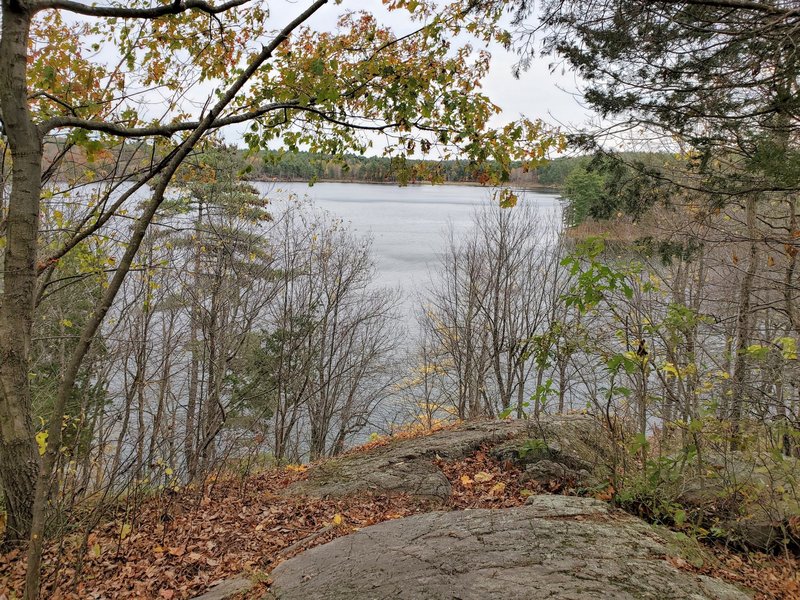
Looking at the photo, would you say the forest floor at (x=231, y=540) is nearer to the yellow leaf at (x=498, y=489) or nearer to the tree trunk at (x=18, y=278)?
the yellow leaf at (x=498, y=489)

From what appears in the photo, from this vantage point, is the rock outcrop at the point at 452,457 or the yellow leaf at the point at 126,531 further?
the rock outcrop at the point at 452,457

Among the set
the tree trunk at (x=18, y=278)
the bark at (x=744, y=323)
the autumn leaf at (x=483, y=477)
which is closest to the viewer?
the tree trunk at (x=18, y=278)

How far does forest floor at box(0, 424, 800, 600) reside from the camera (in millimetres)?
3327

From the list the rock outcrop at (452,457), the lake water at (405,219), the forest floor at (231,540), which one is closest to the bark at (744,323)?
the rock outcrop at (452,457)

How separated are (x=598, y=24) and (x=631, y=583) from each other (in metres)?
5.76

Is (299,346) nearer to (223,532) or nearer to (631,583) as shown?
(223,532)

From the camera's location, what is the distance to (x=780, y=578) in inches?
120

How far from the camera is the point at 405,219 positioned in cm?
4884

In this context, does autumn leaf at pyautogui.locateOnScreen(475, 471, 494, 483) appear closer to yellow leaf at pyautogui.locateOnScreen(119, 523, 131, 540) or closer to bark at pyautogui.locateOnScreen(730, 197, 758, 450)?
bark at pyautogui.locateOnScreen(730, 197, 758, 450)

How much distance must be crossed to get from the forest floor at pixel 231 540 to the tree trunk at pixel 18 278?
557 millimetres

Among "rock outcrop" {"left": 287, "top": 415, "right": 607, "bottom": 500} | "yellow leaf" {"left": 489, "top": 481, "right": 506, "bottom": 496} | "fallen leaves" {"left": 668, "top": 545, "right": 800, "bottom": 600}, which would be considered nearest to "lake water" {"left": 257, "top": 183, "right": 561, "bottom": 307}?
"rock outcrop" {"left": 287, "top": 415, "right": 607, "bottom": 500}

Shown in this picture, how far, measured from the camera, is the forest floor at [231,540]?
131 inches

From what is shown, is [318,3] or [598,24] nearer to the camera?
[318,3]

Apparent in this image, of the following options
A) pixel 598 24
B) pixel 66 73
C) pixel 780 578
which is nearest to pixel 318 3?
pixel 66 73
